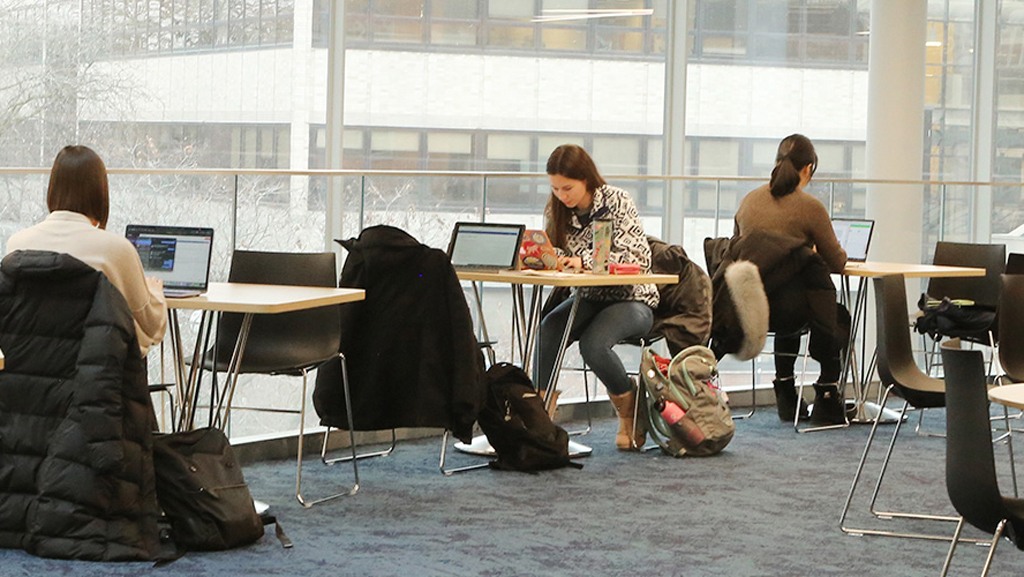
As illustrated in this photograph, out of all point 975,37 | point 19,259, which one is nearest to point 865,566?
point 19,259

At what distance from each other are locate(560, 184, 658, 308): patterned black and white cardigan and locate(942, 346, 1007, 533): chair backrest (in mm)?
2585

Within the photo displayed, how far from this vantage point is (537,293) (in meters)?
5.59

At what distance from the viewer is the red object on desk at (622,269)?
539 centimetres

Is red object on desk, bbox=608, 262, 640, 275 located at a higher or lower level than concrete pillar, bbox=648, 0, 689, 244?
lower

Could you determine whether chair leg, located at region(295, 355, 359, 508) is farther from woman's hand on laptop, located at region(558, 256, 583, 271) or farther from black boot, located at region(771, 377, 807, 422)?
black boot, located at region(771, 377, 807, 422)

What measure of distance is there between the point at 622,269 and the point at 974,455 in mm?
2626

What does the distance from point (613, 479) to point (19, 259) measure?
2.36 metres

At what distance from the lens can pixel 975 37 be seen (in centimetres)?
1075

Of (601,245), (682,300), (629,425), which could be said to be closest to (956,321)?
(682,300)

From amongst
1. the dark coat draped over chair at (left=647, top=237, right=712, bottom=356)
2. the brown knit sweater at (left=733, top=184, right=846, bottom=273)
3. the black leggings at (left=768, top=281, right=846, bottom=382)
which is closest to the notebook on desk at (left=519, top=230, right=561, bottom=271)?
the dark coat draped over chair at (left=647, top=237, right=712, bottom=356)

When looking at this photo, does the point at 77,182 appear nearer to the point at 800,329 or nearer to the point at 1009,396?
the point at 1009,396

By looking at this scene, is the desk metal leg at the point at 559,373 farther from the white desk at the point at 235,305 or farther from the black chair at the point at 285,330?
the white desk at the point at 235,305

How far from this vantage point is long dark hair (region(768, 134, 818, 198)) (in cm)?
608

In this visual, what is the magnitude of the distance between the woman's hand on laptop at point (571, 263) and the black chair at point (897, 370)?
1.32 metres
